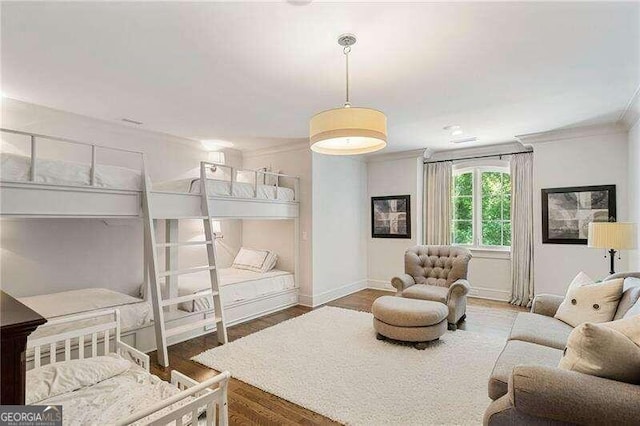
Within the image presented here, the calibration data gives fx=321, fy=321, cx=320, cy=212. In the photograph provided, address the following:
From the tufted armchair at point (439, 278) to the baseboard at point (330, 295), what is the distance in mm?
1396

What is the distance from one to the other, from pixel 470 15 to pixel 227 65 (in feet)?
5.86

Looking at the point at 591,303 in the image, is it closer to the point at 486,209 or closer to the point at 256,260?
the point at 486,209

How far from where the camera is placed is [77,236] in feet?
12.9

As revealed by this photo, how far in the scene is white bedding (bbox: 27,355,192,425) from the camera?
1693 millimetres

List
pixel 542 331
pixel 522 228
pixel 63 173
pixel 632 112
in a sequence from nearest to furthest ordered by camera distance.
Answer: pixel 542 331 → pixel 63 173 → pixel 632 112 → pixel 522 228

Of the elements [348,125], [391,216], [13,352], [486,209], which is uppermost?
[348,125]

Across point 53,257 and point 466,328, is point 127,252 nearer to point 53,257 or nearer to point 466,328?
point 53,257

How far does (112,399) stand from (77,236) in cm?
287

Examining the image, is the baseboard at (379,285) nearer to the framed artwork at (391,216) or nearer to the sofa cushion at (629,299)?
the framed artwork at (391,216)

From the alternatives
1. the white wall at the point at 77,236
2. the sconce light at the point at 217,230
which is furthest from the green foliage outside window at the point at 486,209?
the white wall at the point at 77,236

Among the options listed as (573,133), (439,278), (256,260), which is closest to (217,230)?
(256,260)

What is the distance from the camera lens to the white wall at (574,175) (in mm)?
4229

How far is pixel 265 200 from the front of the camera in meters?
4.63

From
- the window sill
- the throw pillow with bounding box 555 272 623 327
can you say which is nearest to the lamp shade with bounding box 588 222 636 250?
the throw pillow with bounding box 555 272 623 327
